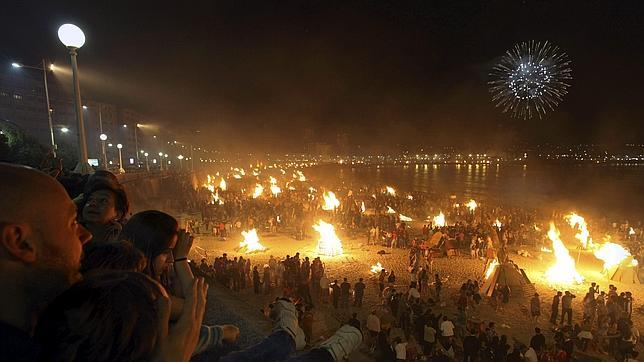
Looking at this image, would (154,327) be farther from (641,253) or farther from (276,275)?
(641,253)

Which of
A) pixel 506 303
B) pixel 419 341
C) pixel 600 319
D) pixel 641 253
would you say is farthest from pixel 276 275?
pixel 641 253

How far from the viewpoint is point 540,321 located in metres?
13.0

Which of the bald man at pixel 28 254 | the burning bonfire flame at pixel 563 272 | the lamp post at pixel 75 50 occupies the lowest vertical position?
the burning bonfire flame at pixel 563 272

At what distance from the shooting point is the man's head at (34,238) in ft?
3.85

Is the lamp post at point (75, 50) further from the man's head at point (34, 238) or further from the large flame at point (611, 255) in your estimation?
the large flame at point (611, 255)

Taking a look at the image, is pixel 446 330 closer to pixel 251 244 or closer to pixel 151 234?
pixel 151 234

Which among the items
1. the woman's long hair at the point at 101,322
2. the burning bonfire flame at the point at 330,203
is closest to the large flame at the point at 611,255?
the burning bonfire flame at the point at 330,203

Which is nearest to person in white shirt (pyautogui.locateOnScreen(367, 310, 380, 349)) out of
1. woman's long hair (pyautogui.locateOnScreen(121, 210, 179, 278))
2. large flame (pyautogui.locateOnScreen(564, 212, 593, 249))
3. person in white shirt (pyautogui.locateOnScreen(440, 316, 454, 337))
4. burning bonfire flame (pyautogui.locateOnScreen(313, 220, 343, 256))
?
person in white shirt (pyautogui.locateOnScreen(440, 316, 454, 337))

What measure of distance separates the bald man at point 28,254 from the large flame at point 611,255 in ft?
71.6

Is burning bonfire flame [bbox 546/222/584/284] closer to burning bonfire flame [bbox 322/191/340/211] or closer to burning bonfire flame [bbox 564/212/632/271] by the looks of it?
burning bonfire flame [bbox 564/212/632/271]

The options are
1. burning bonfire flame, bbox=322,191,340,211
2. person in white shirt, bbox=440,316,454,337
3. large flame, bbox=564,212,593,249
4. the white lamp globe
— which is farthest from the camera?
burning bonfire flame, bbox=322,191,340,211

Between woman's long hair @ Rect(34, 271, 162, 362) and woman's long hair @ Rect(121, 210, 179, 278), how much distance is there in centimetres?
120

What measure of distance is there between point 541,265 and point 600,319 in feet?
27.6

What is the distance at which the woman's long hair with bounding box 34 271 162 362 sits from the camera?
113 cm
